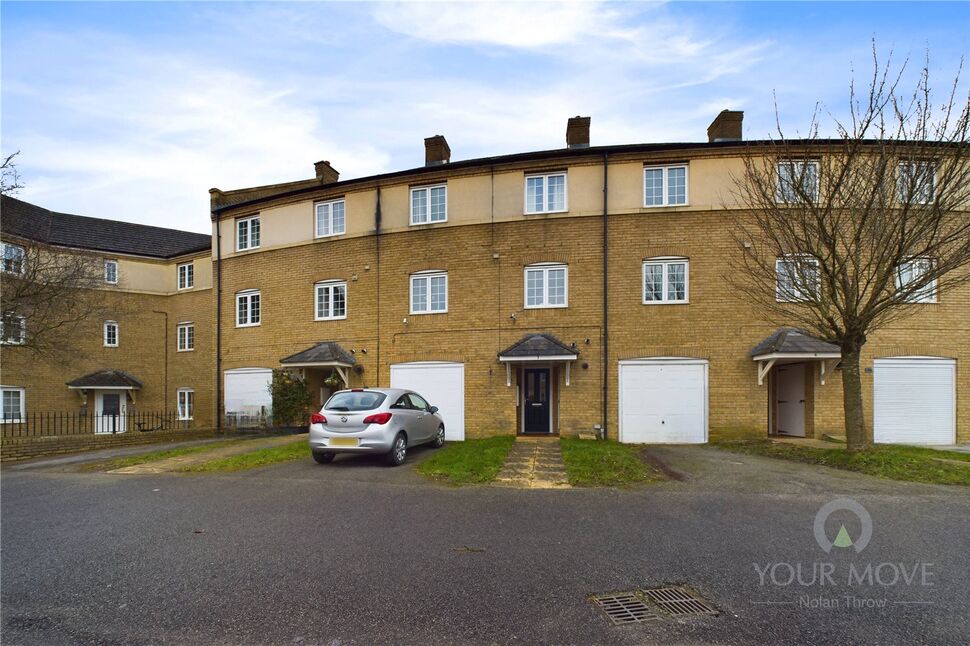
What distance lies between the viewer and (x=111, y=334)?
24.2 meters

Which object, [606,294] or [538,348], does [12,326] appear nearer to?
[538,348]

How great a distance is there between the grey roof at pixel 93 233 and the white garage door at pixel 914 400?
26.3 metres

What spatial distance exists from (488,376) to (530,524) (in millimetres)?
8883

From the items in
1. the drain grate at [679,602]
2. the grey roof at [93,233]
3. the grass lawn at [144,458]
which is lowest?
the grass lawn at [144,458]

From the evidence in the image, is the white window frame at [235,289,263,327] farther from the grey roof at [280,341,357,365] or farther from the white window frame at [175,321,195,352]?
the white window frame at [175,321,195,352]

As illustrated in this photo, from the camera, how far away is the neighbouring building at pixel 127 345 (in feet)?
72.6

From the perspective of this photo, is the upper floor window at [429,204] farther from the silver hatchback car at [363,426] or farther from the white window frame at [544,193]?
the silver hatchback car at [363,426]

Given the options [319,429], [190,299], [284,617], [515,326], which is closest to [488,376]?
[515,326]

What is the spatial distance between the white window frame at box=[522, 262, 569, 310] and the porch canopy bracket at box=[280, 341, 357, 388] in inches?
231

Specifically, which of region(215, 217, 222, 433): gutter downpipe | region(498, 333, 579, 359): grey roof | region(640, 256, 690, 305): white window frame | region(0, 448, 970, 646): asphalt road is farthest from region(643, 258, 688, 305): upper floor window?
region(215, 217, 222, 433): gutter downpipe

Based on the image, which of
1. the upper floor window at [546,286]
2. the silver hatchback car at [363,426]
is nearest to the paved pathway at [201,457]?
the silver hatchback car at [363,426]

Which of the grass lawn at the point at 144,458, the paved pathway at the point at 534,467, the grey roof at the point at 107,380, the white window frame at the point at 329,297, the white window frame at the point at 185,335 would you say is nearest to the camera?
the paved pathway at the point at 534,467

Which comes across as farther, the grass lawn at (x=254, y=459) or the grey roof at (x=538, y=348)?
the grey roof at (x=538, y=348)

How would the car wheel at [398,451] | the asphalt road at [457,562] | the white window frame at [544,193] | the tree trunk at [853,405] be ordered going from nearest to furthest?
the asphalt road at [457,562] < the car wheel at [398,451] < the tree trunk at [853,405] < the white window frame at [544,193]
